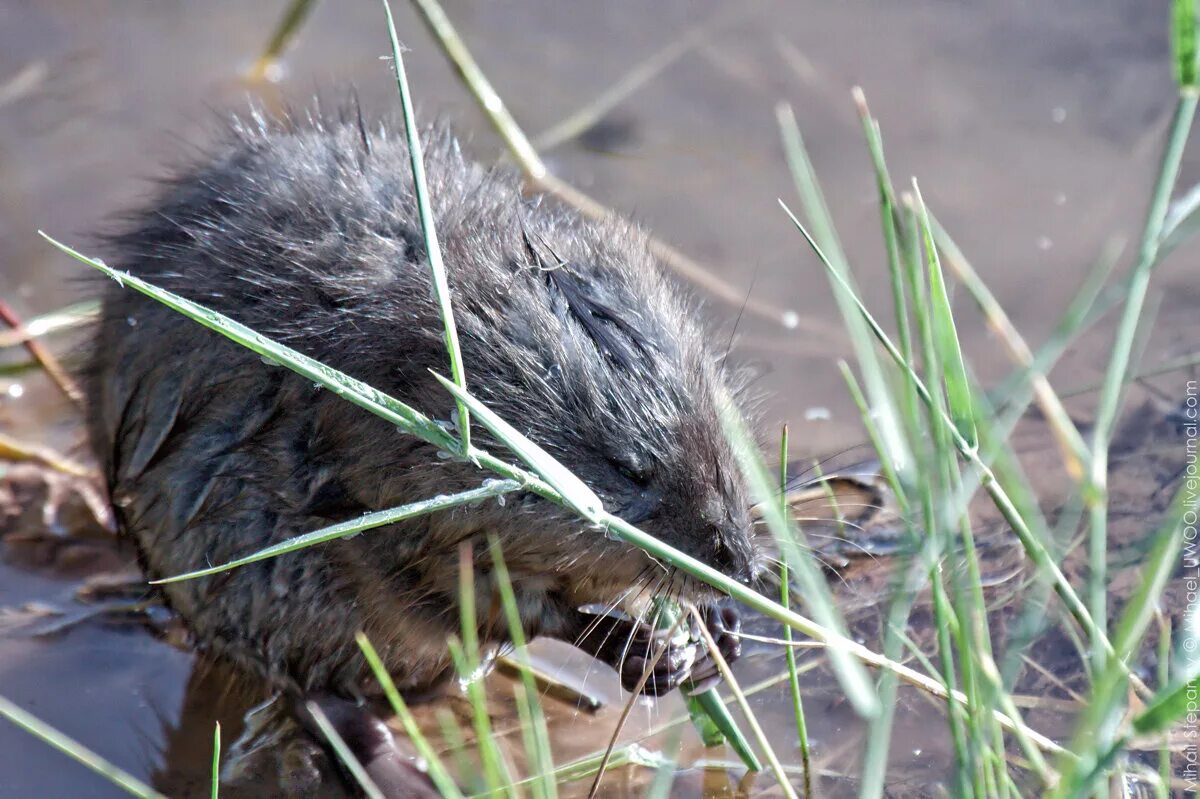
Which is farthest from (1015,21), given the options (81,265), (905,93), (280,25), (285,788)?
(285,788)

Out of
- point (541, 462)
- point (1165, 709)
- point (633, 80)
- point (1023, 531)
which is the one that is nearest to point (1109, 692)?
point (1165, 709)

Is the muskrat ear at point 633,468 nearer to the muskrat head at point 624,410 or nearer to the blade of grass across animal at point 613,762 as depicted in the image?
the muskrat head at point 624,410

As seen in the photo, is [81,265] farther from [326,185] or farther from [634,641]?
[634,641]

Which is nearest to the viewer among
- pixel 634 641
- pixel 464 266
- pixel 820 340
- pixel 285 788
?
pixel 464 266

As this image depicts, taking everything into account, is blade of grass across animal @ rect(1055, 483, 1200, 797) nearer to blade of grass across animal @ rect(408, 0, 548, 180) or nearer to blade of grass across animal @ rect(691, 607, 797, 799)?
blade of grass across animal @ rect(691, 607, 797, 799)

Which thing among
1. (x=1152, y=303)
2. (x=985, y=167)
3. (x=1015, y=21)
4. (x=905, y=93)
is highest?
(x=1015, y=21)

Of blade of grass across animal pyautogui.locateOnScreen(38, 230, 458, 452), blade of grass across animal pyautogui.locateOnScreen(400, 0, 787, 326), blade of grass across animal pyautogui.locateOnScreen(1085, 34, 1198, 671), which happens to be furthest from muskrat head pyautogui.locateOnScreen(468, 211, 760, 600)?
blade of grass across animal pyautogui.locateOnScreen(400, 0, 787, 326)
